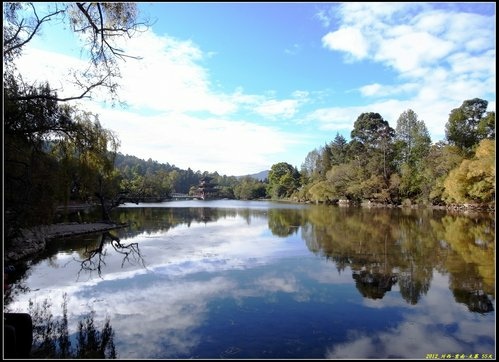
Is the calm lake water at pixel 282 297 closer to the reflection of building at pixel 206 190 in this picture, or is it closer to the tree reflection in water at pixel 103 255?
the tree reflection in water at pixel 103 255

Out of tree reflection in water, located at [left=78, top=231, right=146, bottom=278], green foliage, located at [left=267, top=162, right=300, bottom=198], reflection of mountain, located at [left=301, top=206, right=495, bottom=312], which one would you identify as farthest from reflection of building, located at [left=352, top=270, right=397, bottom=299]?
green foliage, located at [left=267, top=162, right=300, bottom=198]

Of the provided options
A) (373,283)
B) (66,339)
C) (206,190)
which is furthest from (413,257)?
(206,190)

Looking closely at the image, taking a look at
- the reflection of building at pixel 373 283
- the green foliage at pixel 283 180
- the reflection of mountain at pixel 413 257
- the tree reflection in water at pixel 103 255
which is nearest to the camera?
the reflection of building at pixel 373 283

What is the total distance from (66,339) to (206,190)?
318 feet

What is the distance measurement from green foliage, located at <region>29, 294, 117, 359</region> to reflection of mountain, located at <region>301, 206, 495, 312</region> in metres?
5.86

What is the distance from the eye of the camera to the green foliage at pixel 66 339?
18.8ft

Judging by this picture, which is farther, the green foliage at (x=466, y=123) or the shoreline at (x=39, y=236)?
the green foliage at (x=466, y=123)

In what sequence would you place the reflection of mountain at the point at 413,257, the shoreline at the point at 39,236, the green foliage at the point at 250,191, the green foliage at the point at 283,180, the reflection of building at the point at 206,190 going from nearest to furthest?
the reflection of mountain at the point at 413,257
the shoreline at the point at 39,236
the green foliage at the point at 283,180
the green foliage at the point at 250,191
the reflection of building at the point at 206,190

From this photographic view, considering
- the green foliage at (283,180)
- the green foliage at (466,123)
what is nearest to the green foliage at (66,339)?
the green foliage at (466,123)

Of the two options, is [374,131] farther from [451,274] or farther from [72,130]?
[72,130]

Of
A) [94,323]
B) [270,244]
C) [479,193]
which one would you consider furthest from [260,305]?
[479,193]

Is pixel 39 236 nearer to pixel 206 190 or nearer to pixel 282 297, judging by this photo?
pixel 282 297

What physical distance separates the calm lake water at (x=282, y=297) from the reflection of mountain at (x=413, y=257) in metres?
0.05

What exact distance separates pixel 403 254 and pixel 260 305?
8048 mm
